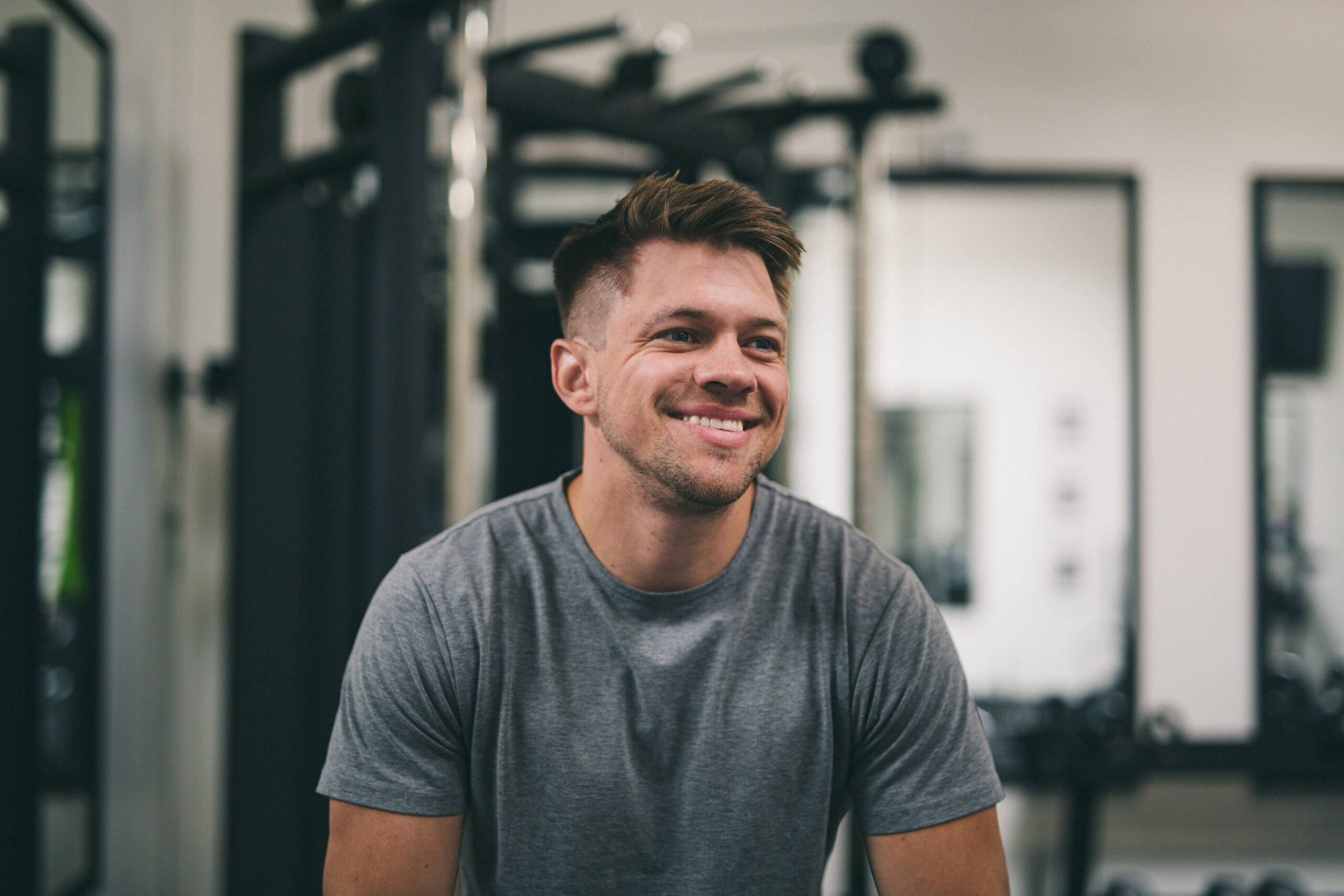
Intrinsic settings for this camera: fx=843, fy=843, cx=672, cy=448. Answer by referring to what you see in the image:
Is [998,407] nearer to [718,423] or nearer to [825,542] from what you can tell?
[825,542]

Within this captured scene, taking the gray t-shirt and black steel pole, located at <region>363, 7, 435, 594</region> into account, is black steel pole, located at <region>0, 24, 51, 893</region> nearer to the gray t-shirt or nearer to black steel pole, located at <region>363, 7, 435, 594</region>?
black steel pole, located at <region>363, 7, 435, 594</region>

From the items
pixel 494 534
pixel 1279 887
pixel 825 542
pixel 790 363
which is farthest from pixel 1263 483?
pixel 494 534

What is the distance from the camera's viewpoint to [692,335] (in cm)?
90

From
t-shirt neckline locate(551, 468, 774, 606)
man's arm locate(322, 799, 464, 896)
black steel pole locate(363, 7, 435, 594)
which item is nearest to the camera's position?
man's arm locate(322, 799, 464, 896)

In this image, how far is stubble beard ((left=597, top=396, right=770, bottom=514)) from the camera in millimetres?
899

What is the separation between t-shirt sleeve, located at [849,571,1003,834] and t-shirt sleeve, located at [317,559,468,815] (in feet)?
1.49

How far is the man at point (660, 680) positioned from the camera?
895 millimetres

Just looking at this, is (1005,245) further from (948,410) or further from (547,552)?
(547,552)

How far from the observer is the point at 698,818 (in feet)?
3.04

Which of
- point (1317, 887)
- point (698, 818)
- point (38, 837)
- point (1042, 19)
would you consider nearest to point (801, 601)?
point (698, 818)

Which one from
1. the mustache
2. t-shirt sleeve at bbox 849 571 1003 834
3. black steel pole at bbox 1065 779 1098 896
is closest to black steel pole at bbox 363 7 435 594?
the mustache

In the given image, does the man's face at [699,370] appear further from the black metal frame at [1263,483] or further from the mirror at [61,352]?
the black metal frame at [1263,483]

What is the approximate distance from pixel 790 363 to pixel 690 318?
1.55 metres

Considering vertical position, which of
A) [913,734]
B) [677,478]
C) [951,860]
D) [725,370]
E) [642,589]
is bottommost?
[951,860]
